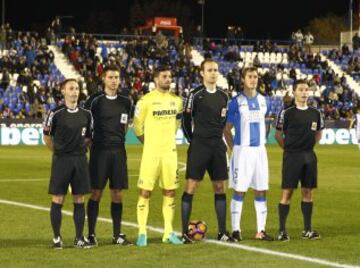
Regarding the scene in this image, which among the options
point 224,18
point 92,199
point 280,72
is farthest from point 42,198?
point 224,18

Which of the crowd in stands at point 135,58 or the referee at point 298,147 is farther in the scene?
the crowd in stands at point 135,58

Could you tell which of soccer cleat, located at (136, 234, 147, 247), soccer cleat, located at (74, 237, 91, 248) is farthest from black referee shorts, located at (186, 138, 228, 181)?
soccer cleat, located at (74, 237, 91, 248)

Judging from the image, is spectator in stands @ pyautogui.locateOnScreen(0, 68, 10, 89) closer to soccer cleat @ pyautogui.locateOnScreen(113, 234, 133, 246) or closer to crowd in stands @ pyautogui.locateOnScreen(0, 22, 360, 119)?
crowd in stands @ pyautogui.locateOnScreen(0, 22, 360, 119)

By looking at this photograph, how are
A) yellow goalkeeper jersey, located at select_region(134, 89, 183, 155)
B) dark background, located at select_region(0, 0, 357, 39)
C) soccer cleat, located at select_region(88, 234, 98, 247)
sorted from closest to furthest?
1. soccer cleat, located at select_region(88, 234, 98, 247)
2. yellow goalkeeper jersey, located at select_region(134, 89, 183, 155)
3. dark background, located at select_region(0, 0, 357, 39)

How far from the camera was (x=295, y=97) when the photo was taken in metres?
10.9

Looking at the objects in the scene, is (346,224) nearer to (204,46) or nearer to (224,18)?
(204,46)

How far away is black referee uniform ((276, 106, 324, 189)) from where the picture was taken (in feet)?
35.6

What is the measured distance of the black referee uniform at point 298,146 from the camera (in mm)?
10859

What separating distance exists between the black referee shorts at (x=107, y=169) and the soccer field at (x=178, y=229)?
73 cm

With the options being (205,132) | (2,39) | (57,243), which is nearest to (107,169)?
(57,243)

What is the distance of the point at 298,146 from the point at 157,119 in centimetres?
180

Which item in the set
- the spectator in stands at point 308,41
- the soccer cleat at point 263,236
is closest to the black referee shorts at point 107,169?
the soccer cleat at point 263,236

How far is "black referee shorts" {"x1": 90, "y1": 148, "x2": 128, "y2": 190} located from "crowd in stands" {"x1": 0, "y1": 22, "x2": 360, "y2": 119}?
26449 millimetres

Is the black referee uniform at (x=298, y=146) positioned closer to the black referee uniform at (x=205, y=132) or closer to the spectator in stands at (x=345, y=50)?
the black referee uniform at (x=205, y=132)
